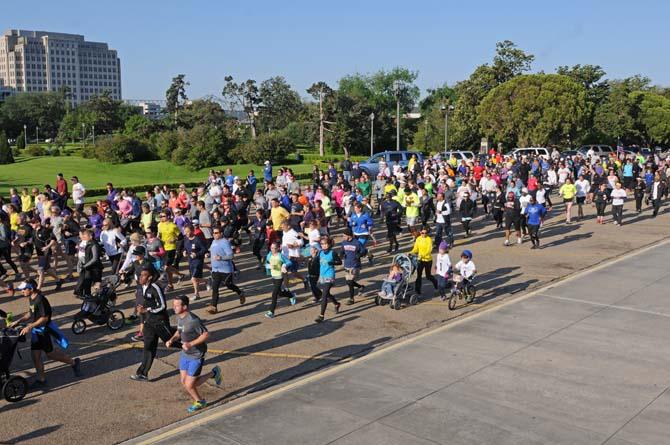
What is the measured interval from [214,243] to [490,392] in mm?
6055

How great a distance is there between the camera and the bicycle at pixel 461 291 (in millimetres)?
13766

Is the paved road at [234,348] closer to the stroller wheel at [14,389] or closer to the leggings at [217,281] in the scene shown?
the stroller wheel at [14,389]

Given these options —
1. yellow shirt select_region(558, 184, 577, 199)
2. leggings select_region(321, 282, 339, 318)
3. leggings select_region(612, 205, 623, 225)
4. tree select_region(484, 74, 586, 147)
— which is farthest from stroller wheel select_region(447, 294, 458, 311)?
tree select_region(484, 74, 586, 147)

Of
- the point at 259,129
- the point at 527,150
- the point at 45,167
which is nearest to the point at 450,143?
the point at 527,150

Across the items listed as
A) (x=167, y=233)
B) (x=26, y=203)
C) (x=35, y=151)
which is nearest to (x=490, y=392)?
(x=167, y=233)

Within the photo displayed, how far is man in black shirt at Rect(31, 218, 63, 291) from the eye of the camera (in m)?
15.1

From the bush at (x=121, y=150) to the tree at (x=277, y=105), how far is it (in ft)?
109

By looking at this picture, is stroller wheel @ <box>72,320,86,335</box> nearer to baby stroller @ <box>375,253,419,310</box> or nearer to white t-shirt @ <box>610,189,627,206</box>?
baby stroller @ <box>375,253,419,310</box>

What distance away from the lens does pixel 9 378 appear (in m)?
9.07

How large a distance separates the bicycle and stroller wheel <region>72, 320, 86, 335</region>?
23.0 ft

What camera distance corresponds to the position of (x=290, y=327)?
1253 centimetres

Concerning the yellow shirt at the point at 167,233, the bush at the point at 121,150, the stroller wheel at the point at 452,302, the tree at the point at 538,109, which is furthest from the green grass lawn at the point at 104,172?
the stroller wheel at the point at 452,302

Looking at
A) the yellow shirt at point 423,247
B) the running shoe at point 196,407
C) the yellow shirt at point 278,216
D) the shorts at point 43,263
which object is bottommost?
the running shoe at point 196,407

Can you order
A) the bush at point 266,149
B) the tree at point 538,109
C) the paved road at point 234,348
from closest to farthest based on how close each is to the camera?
the paved road at point 234,348
the tree at point 538,109
the bush at point 266,149
